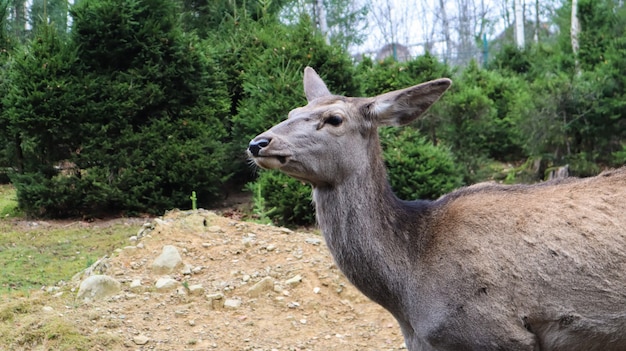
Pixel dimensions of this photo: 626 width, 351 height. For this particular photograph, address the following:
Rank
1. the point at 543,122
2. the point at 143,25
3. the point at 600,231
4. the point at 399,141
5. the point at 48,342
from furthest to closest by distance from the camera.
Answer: the point at 543,122
the point at 143,25
the point at 399,141
the point at 48,342
the point at 600,231

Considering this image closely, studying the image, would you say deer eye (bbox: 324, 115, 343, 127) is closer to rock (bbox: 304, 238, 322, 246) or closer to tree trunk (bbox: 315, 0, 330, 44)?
rock (bbox: 304, 238, 322, 246)

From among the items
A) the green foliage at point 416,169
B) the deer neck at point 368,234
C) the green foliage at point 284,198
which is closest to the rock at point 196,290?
the deer neck at point 368,234

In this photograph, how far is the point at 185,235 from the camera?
7926mm

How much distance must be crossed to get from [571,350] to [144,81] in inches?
371

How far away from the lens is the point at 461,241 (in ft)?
13.2

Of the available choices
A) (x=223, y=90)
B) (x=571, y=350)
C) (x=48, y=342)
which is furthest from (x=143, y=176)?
(x=571, y=350)

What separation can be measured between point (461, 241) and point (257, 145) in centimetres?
130

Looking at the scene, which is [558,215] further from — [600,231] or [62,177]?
[62,177]

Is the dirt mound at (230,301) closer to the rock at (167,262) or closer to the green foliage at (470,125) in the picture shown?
the rock at (167,262)

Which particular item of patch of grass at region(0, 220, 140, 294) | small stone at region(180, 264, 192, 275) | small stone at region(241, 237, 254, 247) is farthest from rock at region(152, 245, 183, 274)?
patch of grass at region(0, 220, 140, 294)

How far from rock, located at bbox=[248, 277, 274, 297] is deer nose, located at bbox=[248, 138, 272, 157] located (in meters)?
3.00

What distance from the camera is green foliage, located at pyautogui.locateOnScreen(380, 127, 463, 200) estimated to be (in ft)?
34.8

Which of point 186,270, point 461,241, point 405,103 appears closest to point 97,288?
point 186,270

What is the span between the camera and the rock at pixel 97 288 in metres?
6.67
